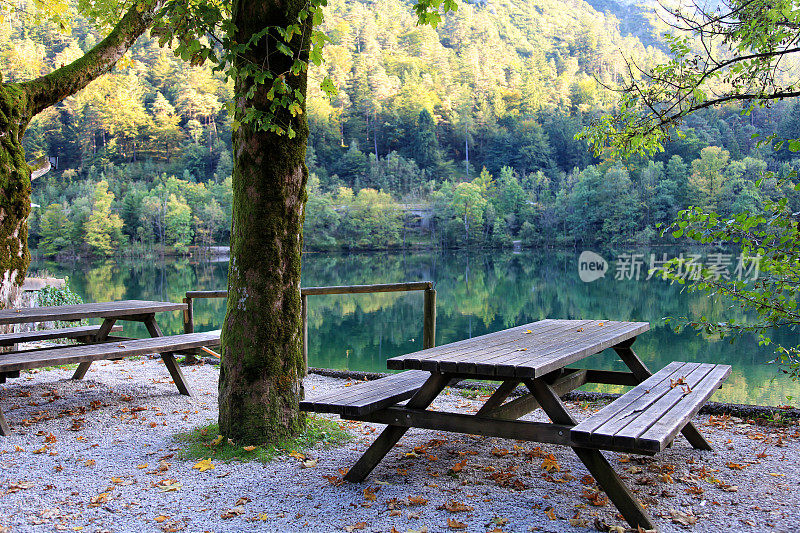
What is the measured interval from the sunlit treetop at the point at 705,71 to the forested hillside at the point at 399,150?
40.4 m

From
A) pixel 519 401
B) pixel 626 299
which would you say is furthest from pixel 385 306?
pixel 519 401

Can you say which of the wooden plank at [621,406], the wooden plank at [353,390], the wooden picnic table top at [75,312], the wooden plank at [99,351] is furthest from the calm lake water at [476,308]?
the wooden picnic table top at [75,312]

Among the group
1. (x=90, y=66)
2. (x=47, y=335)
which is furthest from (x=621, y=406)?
(x=90, y=66)

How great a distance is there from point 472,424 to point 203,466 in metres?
1.46

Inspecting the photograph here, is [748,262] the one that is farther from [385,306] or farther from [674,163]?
[674,163]

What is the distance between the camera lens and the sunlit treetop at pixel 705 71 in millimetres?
4512

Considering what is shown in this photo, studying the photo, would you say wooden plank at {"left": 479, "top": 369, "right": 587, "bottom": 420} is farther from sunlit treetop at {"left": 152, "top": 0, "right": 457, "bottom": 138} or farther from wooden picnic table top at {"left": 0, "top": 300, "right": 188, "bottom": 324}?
wooden picnic table top at {"left": 0, "top": 300, "right": 188, "bottom": 324}

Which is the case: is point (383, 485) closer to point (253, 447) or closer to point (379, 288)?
point (253, 447)

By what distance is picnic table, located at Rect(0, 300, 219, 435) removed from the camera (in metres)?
3.93

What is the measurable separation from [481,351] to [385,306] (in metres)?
21.2

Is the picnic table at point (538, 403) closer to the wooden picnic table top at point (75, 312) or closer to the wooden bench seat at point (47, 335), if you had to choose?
the wooden picnic table top at point (75, 312)

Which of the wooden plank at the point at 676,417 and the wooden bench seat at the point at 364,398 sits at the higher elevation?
the wooden plank at the point at 676,417

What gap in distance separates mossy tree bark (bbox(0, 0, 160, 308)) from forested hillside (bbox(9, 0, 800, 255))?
41583 mm

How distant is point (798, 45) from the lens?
424 cm
